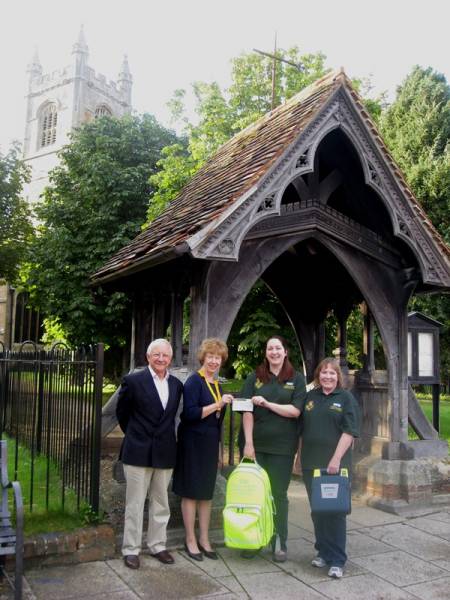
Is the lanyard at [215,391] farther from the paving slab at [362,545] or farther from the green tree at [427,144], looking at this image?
the green tree at [427,144]

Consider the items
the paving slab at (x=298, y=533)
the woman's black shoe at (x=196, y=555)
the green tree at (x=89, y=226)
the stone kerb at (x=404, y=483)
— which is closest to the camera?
the woman's black shoe at (x=196, y=555)

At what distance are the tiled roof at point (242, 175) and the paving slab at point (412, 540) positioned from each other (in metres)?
3.34

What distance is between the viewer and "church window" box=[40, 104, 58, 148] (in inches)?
2635

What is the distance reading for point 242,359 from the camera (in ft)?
44.8

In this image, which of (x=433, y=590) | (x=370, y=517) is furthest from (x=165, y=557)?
(x=370, y=517)

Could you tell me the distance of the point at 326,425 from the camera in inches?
186

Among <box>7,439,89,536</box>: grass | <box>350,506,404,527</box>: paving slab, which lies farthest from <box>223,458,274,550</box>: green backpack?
<box>350,506,404,527</box>: paving slab

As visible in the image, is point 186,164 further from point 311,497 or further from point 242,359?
point 311,497

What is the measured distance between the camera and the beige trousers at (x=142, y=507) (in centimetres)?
450

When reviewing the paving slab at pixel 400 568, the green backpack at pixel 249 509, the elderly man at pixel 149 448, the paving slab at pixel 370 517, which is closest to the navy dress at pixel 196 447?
the elderly man at pixel 149 448

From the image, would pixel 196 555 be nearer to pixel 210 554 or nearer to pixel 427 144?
Answer: pixel 210 554

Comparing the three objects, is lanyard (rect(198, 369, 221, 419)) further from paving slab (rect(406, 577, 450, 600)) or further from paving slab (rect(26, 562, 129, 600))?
paving slab (rect(406, 577, 450, 600))

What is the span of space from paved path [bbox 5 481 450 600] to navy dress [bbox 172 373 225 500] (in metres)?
0.61

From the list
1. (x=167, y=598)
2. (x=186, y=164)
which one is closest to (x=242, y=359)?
(x=186, y=164)
